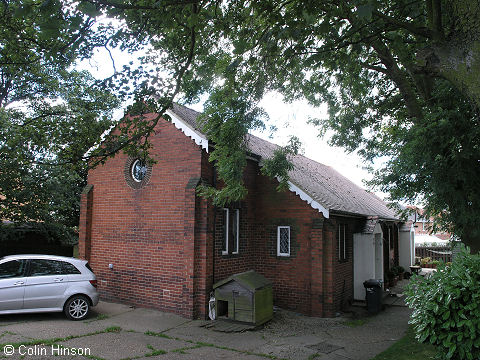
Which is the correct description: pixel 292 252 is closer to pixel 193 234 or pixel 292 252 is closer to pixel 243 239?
pixel 243 239

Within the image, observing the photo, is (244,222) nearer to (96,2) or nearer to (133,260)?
(133,260)

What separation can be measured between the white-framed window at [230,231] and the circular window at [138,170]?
3.04m

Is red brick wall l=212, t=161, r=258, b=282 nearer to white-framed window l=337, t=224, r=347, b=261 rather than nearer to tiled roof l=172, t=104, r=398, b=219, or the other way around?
tiled roof l=172, t=104, r=398, b=219

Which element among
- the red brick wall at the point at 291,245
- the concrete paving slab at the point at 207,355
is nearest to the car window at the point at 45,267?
the concrete paving slab at the point at 207,355

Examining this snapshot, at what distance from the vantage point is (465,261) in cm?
632

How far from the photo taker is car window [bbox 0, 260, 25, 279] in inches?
373

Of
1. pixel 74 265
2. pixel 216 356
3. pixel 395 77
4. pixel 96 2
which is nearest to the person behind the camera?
pixel 96 2

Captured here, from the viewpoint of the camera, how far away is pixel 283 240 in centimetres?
1283

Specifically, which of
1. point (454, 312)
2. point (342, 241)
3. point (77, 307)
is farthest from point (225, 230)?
point (454, 312)

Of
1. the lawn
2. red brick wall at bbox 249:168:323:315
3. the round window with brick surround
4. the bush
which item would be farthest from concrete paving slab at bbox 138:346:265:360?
the round window with brick surround

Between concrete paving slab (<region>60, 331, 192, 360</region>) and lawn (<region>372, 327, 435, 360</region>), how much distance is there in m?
4.32

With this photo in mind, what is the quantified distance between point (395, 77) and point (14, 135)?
1178 cm

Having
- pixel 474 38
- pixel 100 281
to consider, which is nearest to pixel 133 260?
pixel 100 281

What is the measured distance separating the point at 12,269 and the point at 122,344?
3.80m
